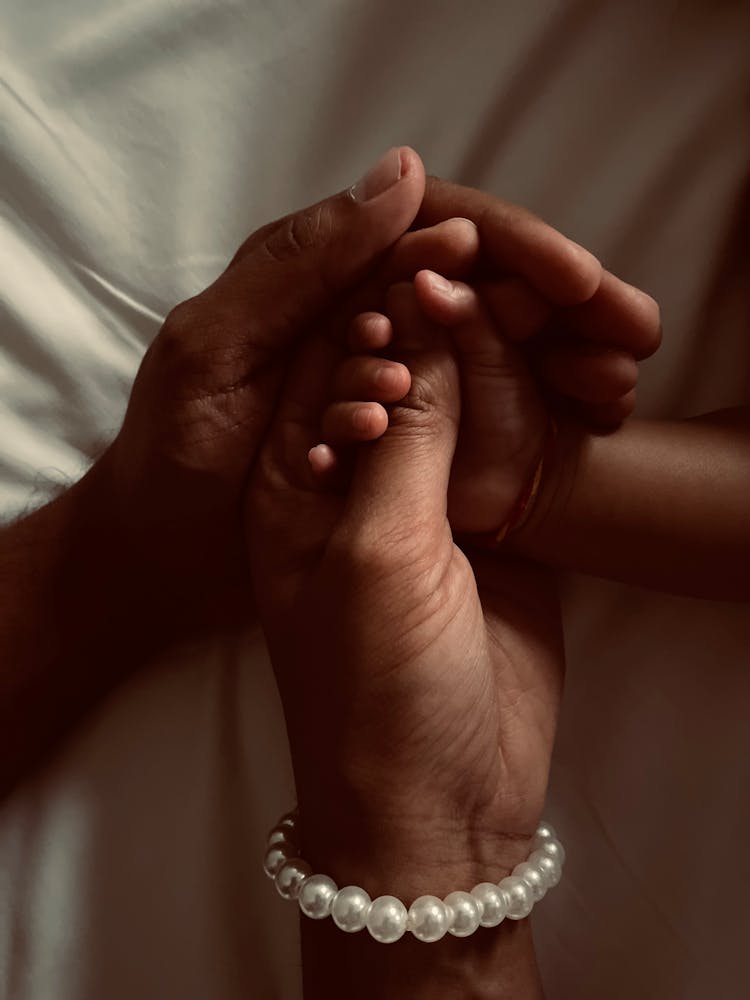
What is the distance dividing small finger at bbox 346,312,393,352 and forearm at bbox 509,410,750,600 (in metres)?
0.17

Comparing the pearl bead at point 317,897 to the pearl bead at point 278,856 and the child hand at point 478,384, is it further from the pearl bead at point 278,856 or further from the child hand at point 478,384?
the child hand at point 478,384

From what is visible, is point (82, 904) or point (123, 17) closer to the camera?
point (82, 904)

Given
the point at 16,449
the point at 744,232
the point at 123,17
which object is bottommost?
the point at 16,449

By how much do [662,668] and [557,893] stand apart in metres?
0.20

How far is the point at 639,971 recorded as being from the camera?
0.75m

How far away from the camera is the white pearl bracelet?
640mm

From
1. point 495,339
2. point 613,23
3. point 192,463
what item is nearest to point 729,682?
point 495,339

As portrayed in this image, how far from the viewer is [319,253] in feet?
2.28

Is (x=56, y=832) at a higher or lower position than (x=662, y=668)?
lower

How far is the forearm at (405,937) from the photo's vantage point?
657 mm

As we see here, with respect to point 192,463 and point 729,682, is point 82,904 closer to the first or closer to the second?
point 192,463

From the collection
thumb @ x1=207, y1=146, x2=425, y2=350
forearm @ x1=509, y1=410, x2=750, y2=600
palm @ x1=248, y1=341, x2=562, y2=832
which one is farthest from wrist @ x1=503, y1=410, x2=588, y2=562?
thumb @ x1=207, y1=146, x2=425, y2=350

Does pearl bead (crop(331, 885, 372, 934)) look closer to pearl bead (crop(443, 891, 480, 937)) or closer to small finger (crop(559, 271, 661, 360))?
pearl bead (crop(443, 891, 480, 937))

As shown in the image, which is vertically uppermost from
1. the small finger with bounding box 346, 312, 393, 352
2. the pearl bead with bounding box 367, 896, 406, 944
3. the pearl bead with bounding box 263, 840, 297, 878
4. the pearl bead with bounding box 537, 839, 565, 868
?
the small finger with bounding box 346, 312, 393, 352
